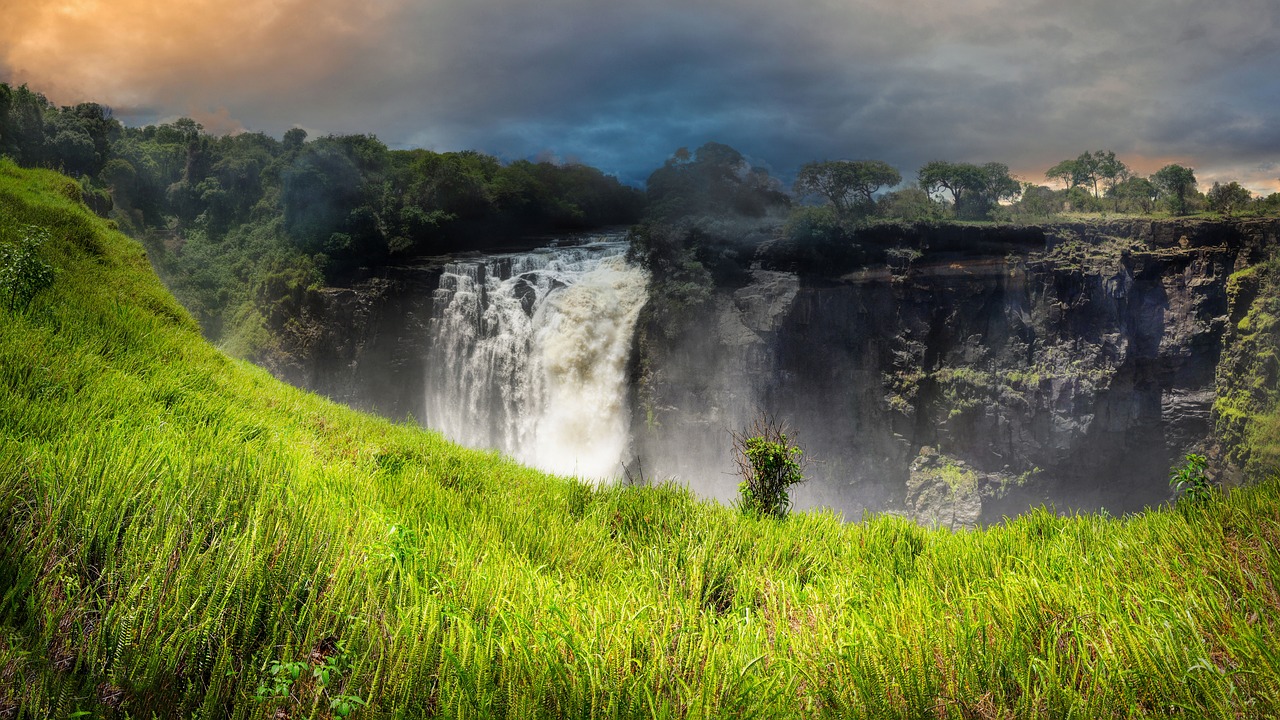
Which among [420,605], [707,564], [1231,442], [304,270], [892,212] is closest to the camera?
[420,605]

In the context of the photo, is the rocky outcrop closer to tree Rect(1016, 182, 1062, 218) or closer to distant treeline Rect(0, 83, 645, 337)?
distant treeline Rect(0, 83, 645, 337)

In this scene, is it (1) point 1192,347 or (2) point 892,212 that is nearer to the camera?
(1) point 1192,347

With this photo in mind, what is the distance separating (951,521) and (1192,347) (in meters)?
12.5

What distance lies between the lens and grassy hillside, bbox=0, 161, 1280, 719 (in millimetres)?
1529

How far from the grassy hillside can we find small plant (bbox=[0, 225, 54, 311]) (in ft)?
5.89

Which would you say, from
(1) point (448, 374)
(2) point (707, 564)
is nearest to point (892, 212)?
(1) point (448, 374)

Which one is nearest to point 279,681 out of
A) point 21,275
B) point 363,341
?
point 21,275

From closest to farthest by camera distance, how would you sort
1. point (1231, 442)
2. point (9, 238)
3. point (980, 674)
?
point (980, 674)
point (9, 238)
point (1231, 442)

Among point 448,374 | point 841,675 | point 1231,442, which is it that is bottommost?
point 1231,442

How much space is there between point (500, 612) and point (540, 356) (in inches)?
847

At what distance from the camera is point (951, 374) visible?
26031mm

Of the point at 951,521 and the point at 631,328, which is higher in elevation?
the point at 631,328

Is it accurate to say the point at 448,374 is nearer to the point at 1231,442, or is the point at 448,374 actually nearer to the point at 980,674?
the point at 980,674

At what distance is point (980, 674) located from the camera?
169 cm
